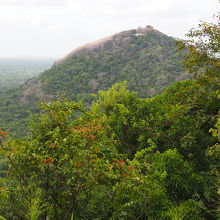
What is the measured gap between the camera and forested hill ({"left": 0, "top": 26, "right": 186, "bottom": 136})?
48.9 m

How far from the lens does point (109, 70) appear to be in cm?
5944

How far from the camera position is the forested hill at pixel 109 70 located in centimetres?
4894

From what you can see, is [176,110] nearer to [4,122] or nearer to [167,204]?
[167,204]

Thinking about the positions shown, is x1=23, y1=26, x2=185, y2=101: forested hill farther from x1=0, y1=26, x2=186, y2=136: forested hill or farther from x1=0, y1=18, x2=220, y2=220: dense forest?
x1=0, y1=18, x2=220, y2=220: dense forest

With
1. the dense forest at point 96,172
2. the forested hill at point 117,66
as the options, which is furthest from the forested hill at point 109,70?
the dense forest at point 96,172

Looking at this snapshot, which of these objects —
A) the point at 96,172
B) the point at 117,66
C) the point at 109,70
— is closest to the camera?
the point at 96,172

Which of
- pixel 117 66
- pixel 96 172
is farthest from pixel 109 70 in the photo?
pixel 96 172

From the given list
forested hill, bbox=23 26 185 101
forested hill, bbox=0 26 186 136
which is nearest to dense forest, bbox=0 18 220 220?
forested hill, bbox=0 26 186 136

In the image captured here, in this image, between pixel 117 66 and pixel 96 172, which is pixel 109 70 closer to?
pixel 117 66

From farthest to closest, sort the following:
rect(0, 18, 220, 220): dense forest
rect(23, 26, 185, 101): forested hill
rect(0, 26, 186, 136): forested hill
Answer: rect(23, 26, 185, 101): forested hill, rect(0, 26, 186, 136): forested hill, rect(0, 18, 220, 220): dense forest

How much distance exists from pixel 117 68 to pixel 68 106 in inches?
2092

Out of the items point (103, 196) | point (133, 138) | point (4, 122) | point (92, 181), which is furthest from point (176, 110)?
point (4, 122)

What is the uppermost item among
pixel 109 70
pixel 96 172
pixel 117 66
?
pixel 96 172

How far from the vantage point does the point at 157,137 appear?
1099 cm
